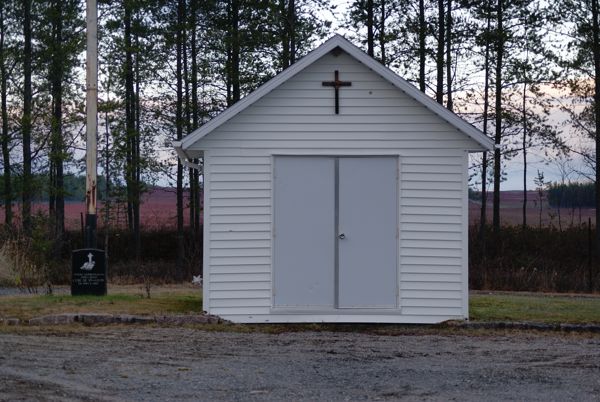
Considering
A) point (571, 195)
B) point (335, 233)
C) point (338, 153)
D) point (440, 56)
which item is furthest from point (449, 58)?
point (335, 233)

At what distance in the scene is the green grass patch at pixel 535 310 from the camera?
15.5m

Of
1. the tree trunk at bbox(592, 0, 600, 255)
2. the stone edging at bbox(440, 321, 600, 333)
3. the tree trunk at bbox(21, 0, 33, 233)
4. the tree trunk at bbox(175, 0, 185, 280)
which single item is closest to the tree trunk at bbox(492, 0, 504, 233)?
the tree trunk at bbox(592, 0, 600, 255)

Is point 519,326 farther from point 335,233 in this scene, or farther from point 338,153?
point 338,153

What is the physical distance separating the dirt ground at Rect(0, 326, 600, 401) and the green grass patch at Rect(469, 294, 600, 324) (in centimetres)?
106

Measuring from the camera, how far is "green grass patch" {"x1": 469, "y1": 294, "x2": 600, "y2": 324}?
1552cm

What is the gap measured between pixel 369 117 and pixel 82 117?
23217mm

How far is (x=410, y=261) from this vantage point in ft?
50.1

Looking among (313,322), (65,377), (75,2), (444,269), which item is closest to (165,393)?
(65,377)

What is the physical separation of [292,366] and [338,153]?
4874mm

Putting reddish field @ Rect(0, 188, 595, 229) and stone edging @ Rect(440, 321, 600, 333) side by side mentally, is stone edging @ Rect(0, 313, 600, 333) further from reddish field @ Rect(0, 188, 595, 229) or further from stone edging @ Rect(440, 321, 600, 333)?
reddish field @ Rect(0, 188, 595, 229)

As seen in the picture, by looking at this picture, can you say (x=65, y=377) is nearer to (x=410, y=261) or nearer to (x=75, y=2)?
(x=410, y=261)

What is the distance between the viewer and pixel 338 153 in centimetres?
1528

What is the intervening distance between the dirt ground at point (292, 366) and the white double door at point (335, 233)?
970 millimetres

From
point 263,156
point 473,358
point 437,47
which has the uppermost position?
point 437,47
